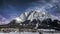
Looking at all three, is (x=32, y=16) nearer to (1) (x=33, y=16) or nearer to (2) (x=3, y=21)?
(1) (x=33, y=16)

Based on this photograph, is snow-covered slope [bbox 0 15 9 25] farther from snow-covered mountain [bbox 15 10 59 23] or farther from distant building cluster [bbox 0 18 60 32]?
snow-covered mountain [bbox 15 10 59 23]

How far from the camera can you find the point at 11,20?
17.1 ft

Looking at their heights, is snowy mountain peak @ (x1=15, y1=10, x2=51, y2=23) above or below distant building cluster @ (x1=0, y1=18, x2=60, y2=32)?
above

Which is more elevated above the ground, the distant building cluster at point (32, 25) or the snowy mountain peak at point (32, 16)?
the snowy mountain peak at point (32, 16)

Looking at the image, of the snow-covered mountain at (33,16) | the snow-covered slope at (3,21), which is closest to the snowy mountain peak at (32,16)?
the snow-covered mountain at (33,16)

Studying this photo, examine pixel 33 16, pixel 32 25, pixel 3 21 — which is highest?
pixel 33 16

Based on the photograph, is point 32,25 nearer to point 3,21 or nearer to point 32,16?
point 32,16

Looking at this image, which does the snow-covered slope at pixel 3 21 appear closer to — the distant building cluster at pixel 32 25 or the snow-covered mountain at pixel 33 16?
the distant building cluster at pixel 32 25

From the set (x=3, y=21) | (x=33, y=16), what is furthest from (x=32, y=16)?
(x=3, y=21)

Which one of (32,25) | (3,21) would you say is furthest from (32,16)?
(3,21)

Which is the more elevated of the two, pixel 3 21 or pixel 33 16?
pixel 33 16

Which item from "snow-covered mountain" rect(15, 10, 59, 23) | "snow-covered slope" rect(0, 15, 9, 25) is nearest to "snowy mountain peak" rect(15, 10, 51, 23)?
"snow-covered mountain" rect(15, 10, 59, 23)

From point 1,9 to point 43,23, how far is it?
130cm

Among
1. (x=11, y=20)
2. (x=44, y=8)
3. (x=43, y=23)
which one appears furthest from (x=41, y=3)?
(x=11, y=20)
